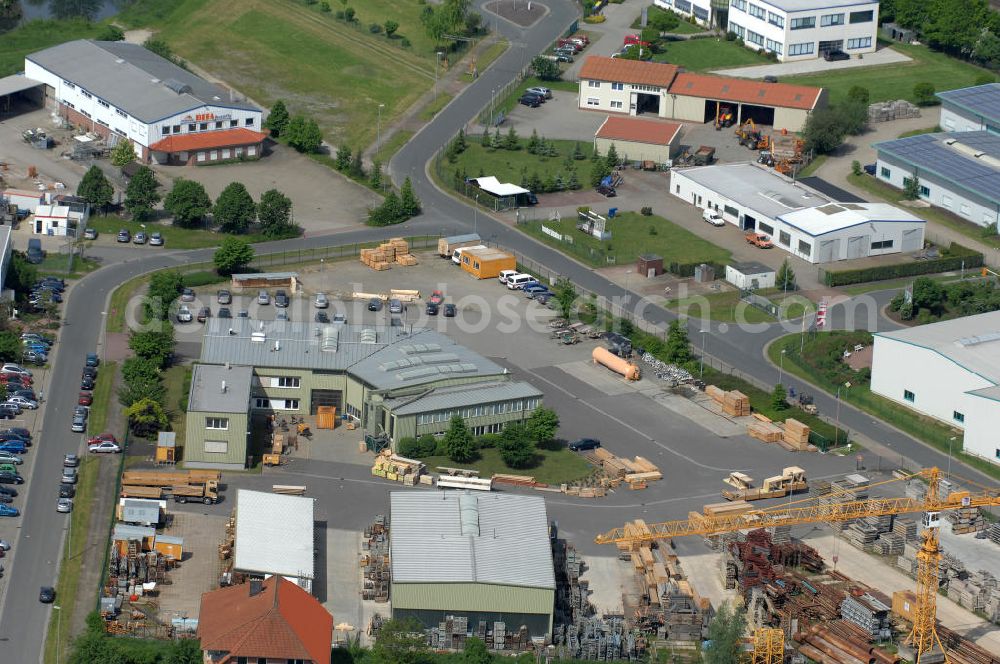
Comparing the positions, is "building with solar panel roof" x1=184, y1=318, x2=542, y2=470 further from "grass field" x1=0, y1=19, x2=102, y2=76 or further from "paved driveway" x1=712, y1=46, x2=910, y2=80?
"paved driveway" x1=712, y1=46, x2=910, y2=80

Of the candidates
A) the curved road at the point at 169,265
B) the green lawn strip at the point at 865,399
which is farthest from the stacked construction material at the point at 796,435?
the green lawn strip at the point at 865,399

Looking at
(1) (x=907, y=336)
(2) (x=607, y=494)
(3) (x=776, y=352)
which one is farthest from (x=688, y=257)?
(2) (x=607, y=494)

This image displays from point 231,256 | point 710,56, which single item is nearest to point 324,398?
point 231,256

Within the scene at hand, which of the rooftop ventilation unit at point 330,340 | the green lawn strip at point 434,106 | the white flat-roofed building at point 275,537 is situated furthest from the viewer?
the green lawn strip at point 434,106

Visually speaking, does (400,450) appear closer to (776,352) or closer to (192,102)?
(776,352)

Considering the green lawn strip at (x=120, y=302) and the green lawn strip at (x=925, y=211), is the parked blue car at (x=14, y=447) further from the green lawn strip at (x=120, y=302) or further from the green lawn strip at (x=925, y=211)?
the green lawn strip at (x=925, y=211)

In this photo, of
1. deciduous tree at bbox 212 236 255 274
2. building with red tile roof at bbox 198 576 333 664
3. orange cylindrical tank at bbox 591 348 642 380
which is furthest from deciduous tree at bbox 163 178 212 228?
building with red tile roof at bbox 198 576 333 664
